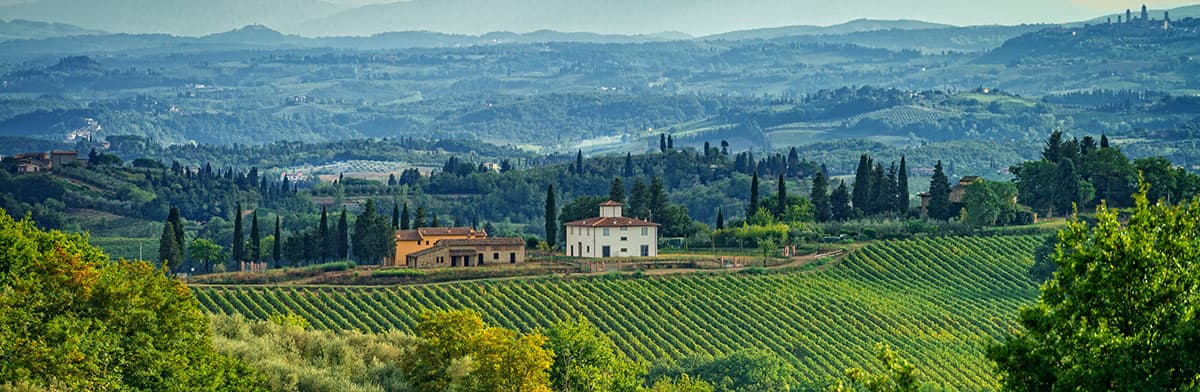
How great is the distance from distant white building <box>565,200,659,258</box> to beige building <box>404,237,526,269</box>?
4317 millimetres

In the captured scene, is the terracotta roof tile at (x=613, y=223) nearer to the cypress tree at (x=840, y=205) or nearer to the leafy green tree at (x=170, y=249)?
the leafy green tree at (x=170, y=249)

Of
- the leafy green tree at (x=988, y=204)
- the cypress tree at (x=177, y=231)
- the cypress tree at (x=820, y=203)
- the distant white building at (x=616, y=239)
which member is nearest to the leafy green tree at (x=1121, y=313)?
the distant white building at (x=616, y=239)

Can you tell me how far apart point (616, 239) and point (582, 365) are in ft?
139

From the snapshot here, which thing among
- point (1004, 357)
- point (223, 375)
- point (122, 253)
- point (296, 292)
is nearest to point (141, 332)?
point (223, 375)

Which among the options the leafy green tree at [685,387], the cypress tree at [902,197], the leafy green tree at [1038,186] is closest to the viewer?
the leafy green tree at [685,387]

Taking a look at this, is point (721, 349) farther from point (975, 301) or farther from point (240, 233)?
point (240, 233)

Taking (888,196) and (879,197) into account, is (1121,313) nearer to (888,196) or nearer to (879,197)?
(879,197)

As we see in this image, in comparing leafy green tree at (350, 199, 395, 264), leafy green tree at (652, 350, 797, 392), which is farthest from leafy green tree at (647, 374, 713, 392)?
leafy green tree at (350, 199, 395, 264)

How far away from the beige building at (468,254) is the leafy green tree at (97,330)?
47.4 meters

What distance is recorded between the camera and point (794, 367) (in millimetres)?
74875

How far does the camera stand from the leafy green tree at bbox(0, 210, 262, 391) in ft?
128

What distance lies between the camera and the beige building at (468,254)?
95.3m

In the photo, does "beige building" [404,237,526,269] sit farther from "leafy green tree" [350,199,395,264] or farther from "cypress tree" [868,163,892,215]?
"cypress tree" [868,163,892,215]

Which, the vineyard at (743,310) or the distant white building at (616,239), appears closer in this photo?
the vineyard at (743,310)
